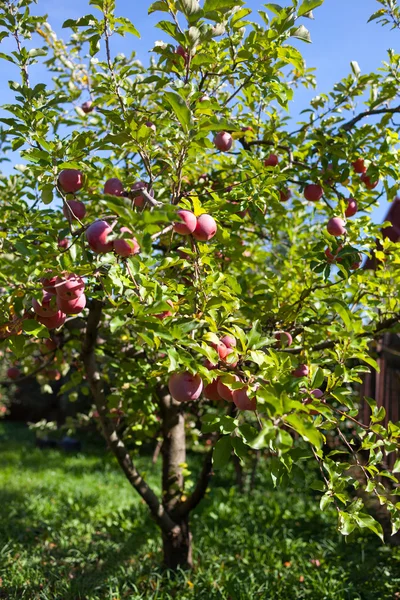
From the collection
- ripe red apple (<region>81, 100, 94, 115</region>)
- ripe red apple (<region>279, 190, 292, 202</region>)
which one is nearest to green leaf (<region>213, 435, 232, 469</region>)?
ripe red apple (<region>279, 190, 292, 202</region>)

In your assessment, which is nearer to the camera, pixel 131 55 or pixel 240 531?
pixel 131 55

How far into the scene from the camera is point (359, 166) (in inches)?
95.8

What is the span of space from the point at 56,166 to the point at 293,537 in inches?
136

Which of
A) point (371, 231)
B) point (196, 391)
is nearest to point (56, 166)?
point (196, 391)

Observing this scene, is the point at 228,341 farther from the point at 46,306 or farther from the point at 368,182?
the point at 368,182

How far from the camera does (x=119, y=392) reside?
2.84 meters

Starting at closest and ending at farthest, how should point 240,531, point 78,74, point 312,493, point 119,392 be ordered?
point 119,392, point 78,74, point 240,531, point 312,493

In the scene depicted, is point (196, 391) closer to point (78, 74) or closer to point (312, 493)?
point (78, 74)

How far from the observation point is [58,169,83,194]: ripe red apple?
5.72 feet

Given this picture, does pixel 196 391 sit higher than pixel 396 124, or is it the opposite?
pixel 396 124

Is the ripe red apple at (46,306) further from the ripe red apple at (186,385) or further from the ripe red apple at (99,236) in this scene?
the ripe red apple at (186,385)

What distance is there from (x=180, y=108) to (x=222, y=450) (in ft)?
3.03

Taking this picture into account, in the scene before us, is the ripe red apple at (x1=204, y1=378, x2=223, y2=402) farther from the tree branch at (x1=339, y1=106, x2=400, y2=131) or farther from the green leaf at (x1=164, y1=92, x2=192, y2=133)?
the tree branch at (x1=339, y1=106, x2=400, y2=131)

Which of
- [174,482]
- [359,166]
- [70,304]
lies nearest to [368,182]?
[359,166]
